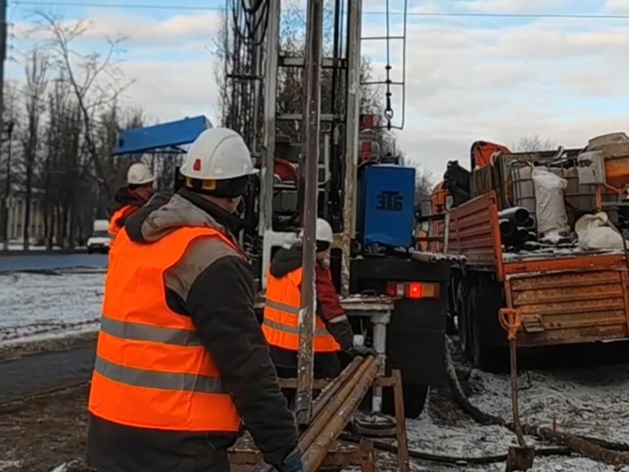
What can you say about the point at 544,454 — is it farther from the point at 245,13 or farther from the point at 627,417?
the point at 245,13

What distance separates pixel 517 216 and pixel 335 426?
6.63 meters

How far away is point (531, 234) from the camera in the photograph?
34.6ft

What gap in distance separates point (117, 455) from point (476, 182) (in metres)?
11.2

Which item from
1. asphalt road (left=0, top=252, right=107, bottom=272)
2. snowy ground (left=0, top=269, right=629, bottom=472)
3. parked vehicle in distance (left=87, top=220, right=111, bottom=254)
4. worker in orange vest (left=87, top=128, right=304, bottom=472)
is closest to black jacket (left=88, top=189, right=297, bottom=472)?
worker in orange vest (left=87, top=128, right=304, bottom=472)

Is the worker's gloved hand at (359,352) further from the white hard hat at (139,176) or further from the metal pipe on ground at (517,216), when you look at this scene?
the metal pipe on ground at (517,216)

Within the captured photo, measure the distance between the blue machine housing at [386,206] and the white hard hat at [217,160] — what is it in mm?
4283

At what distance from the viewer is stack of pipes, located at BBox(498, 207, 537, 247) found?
10062mm

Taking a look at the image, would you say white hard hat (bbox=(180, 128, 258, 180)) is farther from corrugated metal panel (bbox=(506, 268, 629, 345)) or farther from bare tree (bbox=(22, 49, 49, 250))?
bare tree (bbox=(22, 49, 49, 250))

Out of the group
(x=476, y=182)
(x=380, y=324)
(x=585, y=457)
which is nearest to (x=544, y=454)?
(x=585, y=457)

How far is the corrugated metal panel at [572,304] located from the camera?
8977mm

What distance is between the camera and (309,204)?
4.30m

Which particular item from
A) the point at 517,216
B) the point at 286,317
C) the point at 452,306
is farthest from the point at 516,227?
the point at 286,317

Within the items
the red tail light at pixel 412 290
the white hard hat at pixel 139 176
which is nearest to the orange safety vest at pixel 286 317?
the red tail light at pixel 412 290

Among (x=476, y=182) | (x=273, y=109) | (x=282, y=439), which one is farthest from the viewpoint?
(x=476, y=182)
